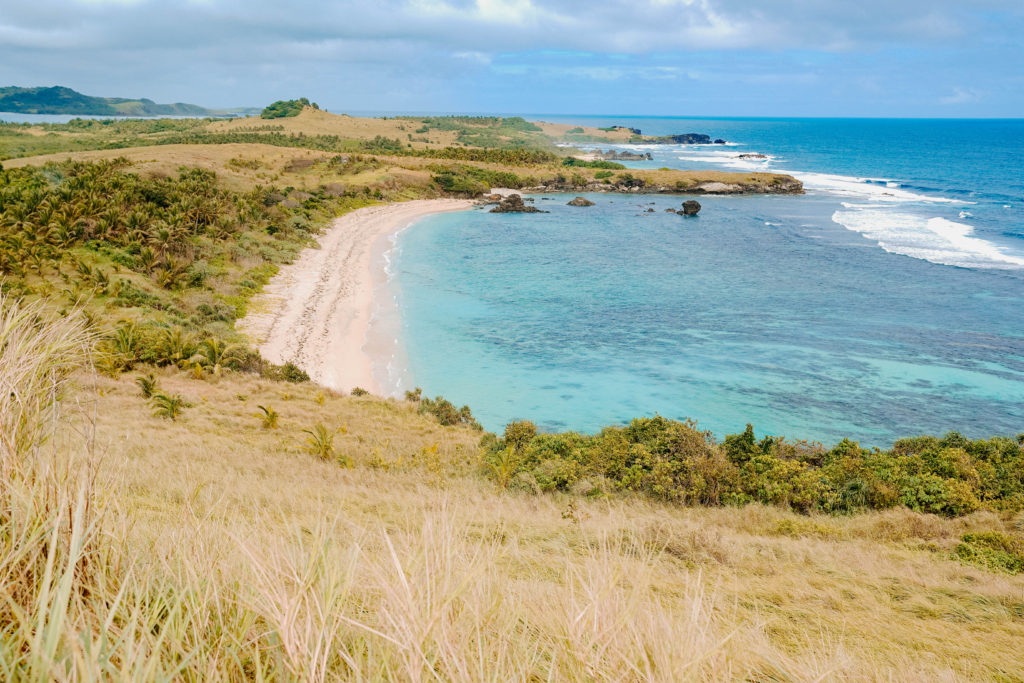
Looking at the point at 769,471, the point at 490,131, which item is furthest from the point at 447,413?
the point at 490,131

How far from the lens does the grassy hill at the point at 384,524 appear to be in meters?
2.45

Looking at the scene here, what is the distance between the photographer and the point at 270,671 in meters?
2.43

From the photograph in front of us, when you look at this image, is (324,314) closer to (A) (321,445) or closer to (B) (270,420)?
(B) (270,420)

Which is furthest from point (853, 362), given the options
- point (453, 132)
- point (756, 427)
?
point (453, 132)

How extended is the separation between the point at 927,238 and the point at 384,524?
168ft

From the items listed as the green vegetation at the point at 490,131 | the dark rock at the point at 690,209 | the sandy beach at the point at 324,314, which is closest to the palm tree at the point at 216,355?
the sandy beach at the point at 324,314

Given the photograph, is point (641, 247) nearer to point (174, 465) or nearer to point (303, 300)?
point (303, 300)

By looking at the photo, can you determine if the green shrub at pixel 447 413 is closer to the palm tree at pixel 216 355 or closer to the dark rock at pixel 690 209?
the palm tree at pixel 216 355

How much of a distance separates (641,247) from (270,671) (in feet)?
148

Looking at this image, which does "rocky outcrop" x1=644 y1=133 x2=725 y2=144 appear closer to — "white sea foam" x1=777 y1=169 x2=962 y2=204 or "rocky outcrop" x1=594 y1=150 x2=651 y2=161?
"rocky outcrop" x1=594 y1=150 x2=651 y2=161

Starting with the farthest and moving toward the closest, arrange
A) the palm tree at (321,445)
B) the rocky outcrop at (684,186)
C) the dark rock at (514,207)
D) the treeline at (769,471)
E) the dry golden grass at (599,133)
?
the dry golden grass at (599,133)
the rocky outcrop at (684,186)
the dark rock at (514,207)
the palm tree at (321,445)
the treeline at (769,471)

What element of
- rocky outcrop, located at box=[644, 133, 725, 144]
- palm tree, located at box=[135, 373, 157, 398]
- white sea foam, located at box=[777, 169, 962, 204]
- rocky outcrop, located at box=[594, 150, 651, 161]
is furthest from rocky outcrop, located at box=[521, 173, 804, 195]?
rocky outcrop, located at box=[644, 133, 725, 144]

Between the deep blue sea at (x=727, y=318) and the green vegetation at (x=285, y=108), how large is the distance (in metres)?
79.6

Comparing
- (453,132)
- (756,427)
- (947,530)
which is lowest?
(756,427)
